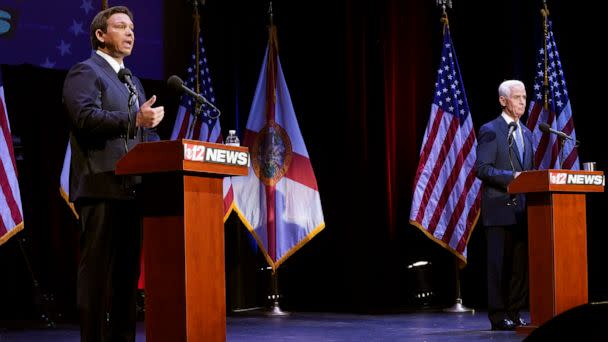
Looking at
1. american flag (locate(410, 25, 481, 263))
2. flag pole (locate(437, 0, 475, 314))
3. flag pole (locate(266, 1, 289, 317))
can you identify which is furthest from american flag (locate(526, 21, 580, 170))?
flag pole (locate(266, 1, 289, 317))

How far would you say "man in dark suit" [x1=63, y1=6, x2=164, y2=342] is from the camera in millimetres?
3449

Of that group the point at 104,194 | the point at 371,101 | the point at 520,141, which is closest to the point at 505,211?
the point at 520,141

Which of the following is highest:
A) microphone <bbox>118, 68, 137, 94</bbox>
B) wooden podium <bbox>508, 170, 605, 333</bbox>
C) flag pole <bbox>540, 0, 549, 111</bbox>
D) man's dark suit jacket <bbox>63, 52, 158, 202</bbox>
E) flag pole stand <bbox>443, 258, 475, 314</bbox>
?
flag pole <bbox>540, 0, 549, 111</bbox>

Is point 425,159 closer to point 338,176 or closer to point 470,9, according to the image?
point 338,176

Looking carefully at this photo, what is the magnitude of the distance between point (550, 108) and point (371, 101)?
1548 mm

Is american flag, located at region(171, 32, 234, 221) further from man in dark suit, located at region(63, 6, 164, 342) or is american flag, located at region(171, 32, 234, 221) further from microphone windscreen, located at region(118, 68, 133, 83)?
microphone windscreen, located at region(118, 68, 133, 83)

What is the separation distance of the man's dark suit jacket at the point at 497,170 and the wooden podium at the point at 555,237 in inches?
14.4

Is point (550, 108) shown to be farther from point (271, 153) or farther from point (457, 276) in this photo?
point (271, 153)

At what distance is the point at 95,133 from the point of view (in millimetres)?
3445

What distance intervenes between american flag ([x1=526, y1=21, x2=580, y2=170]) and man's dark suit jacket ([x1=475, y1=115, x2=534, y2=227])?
139 centimetres

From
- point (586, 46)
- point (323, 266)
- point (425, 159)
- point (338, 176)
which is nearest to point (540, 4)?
point (586, 46)

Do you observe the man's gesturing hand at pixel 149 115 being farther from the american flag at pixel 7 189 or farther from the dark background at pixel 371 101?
the dark background at pixel 371 101

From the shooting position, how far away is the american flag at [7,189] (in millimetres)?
6191

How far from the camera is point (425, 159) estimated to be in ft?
24.7
